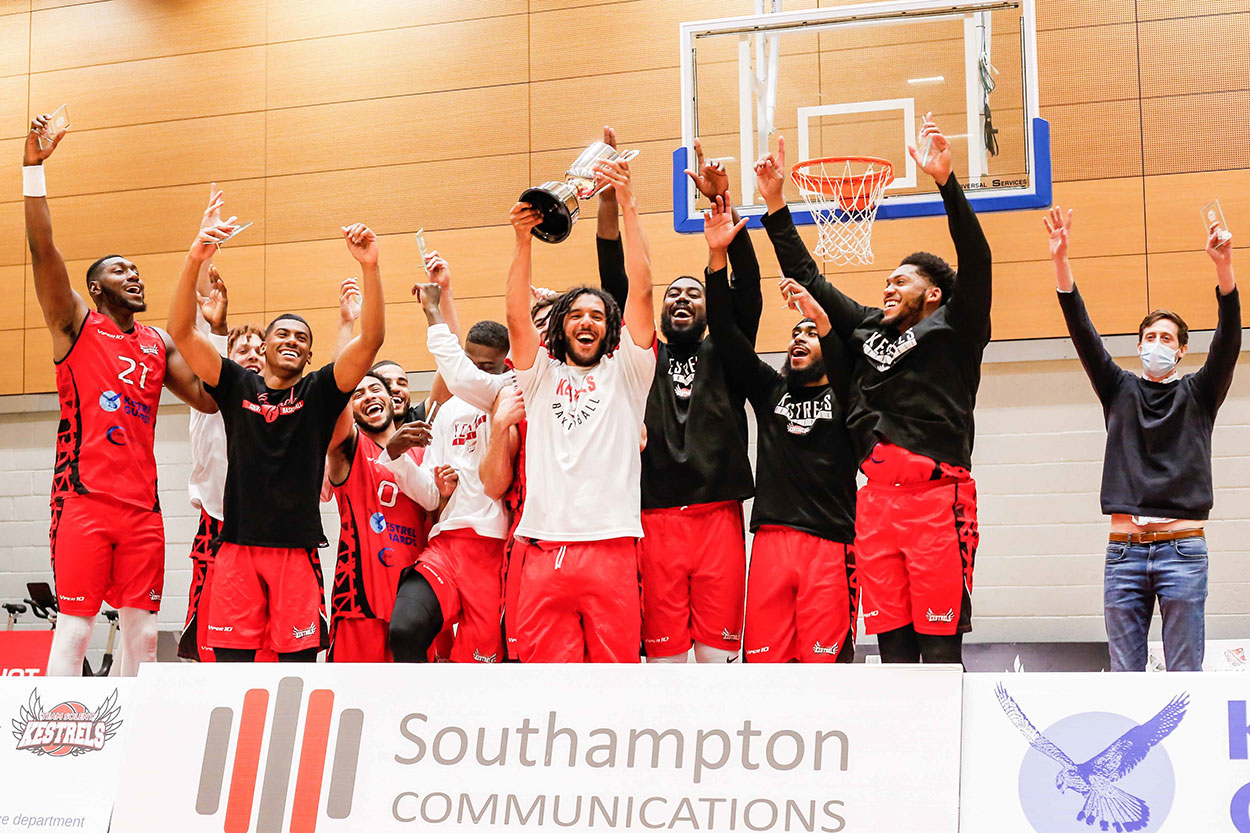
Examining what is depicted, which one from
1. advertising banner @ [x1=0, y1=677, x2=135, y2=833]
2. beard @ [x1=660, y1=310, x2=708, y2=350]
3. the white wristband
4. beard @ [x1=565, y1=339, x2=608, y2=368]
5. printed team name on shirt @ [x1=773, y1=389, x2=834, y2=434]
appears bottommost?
advertising banner @ [x1=0, y1=677, x2=135, y2=833]

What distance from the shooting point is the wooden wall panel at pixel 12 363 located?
1020 cm

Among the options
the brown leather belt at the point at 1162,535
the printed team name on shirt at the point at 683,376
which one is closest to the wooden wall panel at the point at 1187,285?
the brown leather belt at the point at 1162,535

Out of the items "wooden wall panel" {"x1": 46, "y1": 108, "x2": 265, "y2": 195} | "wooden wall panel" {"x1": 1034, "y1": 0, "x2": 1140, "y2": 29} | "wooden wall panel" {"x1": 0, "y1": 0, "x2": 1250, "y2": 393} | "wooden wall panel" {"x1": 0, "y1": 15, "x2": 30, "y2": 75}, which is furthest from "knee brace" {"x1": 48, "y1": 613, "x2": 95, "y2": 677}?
"wooden wall panel" {"x1": 1034, "y1": 0, "x2": 1140, "y2": 29}

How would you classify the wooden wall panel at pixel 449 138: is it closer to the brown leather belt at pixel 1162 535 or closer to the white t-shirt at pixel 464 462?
the brown leather belt at pixel 1162 535

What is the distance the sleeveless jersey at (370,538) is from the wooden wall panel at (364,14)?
18.2 feet

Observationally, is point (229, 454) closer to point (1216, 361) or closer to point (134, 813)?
point (134, 813)

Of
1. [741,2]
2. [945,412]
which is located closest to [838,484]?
[945,412]

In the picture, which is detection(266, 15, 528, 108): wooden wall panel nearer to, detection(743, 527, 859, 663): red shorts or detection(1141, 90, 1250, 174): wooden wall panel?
detection(1141, 90, 1250, 174): wooden wall panel

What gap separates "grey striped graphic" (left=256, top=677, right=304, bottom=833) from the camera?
314 cm

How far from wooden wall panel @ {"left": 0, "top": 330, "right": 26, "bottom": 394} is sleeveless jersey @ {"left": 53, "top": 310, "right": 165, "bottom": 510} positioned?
5.47 m

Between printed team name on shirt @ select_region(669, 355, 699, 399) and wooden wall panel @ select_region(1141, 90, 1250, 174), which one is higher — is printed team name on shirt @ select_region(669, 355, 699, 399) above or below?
below

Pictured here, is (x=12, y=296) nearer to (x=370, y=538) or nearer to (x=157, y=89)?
(x=157, y=89)

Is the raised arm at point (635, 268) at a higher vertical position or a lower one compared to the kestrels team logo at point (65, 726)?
higher

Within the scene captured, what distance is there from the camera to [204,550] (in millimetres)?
5473
